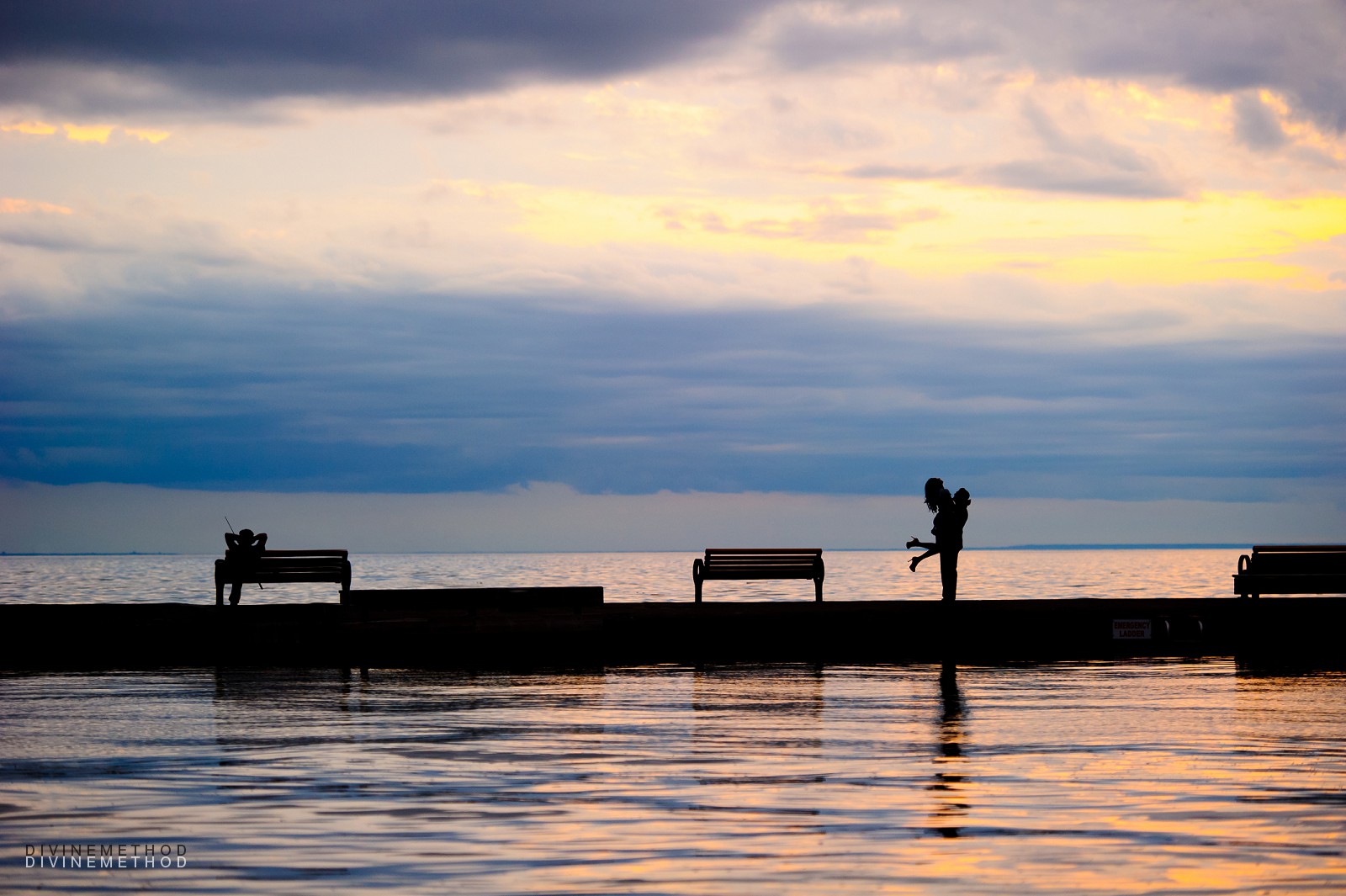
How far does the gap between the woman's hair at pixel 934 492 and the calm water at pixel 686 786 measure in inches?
171

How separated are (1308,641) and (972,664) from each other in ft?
16.4

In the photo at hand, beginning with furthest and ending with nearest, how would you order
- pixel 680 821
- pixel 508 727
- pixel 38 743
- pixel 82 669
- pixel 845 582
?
pixel 845 582, pixel 82 669, pixel 508 727, pixel 38 743, pixel 680 821

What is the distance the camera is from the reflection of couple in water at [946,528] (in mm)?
20844

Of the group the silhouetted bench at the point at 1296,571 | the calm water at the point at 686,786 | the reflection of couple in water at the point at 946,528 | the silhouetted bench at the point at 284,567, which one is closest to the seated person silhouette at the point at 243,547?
the silhouetted bench at the point at 284,567

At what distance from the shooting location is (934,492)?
68.5 ft

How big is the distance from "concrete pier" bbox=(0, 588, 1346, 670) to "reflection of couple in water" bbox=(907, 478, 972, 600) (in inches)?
20.8

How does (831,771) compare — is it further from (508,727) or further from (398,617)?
(398,617)

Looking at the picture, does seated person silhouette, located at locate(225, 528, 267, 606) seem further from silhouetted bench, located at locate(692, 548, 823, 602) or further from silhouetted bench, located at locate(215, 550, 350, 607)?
silhouetted bench, located at locate(692, 548, 823, 602)

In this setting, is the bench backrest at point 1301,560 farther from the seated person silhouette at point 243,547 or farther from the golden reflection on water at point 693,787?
the seated person silhouette at point 243,547

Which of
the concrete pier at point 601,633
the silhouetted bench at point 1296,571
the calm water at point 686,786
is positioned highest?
the silhouetted bench at point 1296,571

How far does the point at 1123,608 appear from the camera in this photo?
2178cm

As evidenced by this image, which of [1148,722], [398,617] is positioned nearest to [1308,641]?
[1148,722]

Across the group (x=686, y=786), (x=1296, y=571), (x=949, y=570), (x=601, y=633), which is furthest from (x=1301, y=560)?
(x=686, y=786)

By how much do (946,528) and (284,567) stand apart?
31.9 feet
